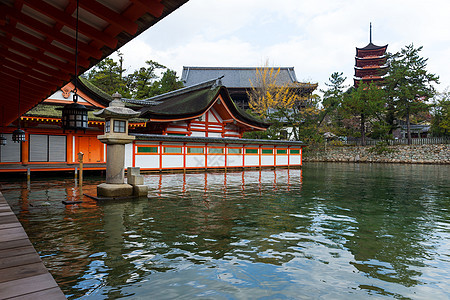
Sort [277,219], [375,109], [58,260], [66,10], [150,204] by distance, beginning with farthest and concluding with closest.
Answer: [375,109] → [150,204] → [277,219] → [58,260] → [66,10]

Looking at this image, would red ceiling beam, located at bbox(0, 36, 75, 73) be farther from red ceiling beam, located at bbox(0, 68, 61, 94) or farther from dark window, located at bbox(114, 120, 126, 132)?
dark window, located at bbox(114, 120, 126, 132)

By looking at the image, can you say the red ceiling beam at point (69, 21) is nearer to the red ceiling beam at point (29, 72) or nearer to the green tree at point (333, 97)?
the red ceiling beam at point (29, 72)

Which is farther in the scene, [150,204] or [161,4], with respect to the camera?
[150,204]

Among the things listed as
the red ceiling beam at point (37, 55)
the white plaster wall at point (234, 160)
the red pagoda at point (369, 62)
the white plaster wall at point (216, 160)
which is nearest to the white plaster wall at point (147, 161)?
the white plaster wall at point (216, 160)

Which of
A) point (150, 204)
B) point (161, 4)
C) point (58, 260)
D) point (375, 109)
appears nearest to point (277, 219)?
point (150, 204)

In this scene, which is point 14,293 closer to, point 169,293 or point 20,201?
point 169,293

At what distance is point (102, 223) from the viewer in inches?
242

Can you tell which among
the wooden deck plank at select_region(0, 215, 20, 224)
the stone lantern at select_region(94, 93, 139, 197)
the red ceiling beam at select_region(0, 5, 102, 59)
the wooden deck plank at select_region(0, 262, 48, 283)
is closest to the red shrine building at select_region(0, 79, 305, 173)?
the stone lantern at select_region(94, 93, 139, 197)

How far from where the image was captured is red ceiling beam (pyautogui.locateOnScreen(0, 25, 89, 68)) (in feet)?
14.4

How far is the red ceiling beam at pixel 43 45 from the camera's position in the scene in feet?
14.4

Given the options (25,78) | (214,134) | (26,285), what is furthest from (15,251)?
(214,134)

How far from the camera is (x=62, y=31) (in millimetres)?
4461

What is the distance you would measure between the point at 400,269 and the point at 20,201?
31.4 ft

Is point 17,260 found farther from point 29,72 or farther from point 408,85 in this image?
point 408,85
